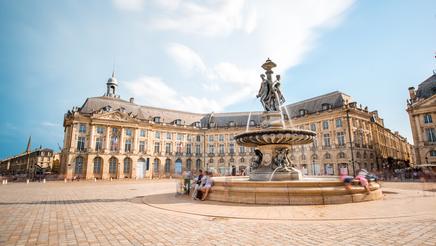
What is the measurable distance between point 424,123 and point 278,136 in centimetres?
4076

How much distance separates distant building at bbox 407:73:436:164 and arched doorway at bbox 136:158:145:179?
50.8m

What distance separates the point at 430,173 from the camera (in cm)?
2886

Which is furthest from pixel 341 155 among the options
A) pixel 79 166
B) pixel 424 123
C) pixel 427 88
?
pixel 79 166

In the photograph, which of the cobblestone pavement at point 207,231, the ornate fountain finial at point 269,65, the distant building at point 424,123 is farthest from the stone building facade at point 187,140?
the cobblestone pavement at point 207,231

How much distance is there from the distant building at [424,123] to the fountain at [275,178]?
119 feet

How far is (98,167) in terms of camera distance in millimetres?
43781

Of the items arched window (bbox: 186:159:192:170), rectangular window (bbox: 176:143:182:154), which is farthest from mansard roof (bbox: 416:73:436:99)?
rectangular window (bbox: 176:143:182:154)

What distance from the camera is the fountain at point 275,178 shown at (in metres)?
8.45

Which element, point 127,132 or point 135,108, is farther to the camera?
point 135,108

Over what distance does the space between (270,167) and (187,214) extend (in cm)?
619

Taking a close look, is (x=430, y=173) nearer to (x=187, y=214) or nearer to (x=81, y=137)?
(x=187, y=214)

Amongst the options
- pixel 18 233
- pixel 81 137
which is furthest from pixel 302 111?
pixel 18 233

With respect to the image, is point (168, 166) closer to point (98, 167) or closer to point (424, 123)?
point (98, 167)

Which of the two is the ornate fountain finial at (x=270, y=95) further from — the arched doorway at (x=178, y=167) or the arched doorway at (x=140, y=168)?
the arched doorway at (x=178, y=167)
